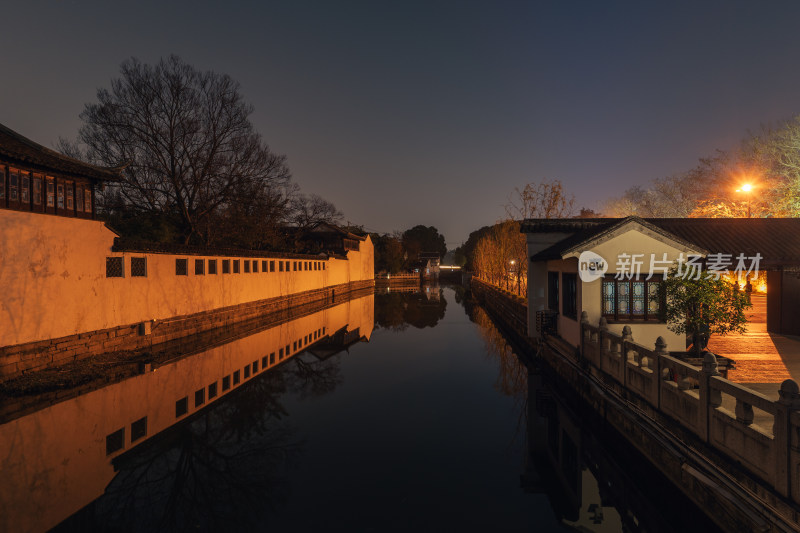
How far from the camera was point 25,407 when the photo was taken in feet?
30.3

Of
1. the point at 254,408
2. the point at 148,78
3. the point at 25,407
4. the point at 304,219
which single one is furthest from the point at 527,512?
the point at 304,219

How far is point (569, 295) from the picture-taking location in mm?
13180

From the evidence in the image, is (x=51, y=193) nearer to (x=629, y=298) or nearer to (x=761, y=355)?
(x=629, y=298)

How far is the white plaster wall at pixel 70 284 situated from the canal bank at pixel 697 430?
15.2m

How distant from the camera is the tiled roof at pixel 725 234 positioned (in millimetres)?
13047

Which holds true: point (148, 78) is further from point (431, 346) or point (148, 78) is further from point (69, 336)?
point (431, 346)

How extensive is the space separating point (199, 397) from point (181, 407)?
2.52ft

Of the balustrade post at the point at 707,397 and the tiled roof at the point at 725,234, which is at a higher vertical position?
the tiled roof at the point at 725,234

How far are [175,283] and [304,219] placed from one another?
23090mm

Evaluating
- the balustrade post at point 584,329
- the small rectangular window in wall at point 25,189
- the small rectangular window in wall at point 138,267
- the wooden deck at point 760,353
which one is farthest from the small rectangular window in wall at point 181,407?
the wooden deck at point 760,353

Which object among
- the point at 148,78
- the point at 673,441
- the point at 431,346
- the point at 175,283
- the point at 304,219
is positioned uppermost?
the point at 148,78

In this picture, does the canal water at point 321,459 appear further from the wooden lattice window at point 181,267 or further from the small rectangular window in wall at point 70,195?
the small rectangular window in wall at point 70,195

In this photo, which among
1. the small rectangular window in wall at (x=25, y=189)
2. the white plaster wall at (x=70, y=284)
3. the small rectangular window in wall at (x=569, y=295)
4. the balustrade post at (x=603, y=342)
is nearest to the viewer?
the balustrade post at (x=603, y=342)

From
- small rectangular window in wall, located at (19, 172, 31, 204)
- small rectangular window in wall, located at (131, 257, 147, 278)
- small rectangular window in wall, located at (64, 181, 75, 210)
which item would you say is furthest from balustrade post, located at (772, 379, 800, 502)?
small rectangular window in wall, located at (131, 257, 147, 278)
